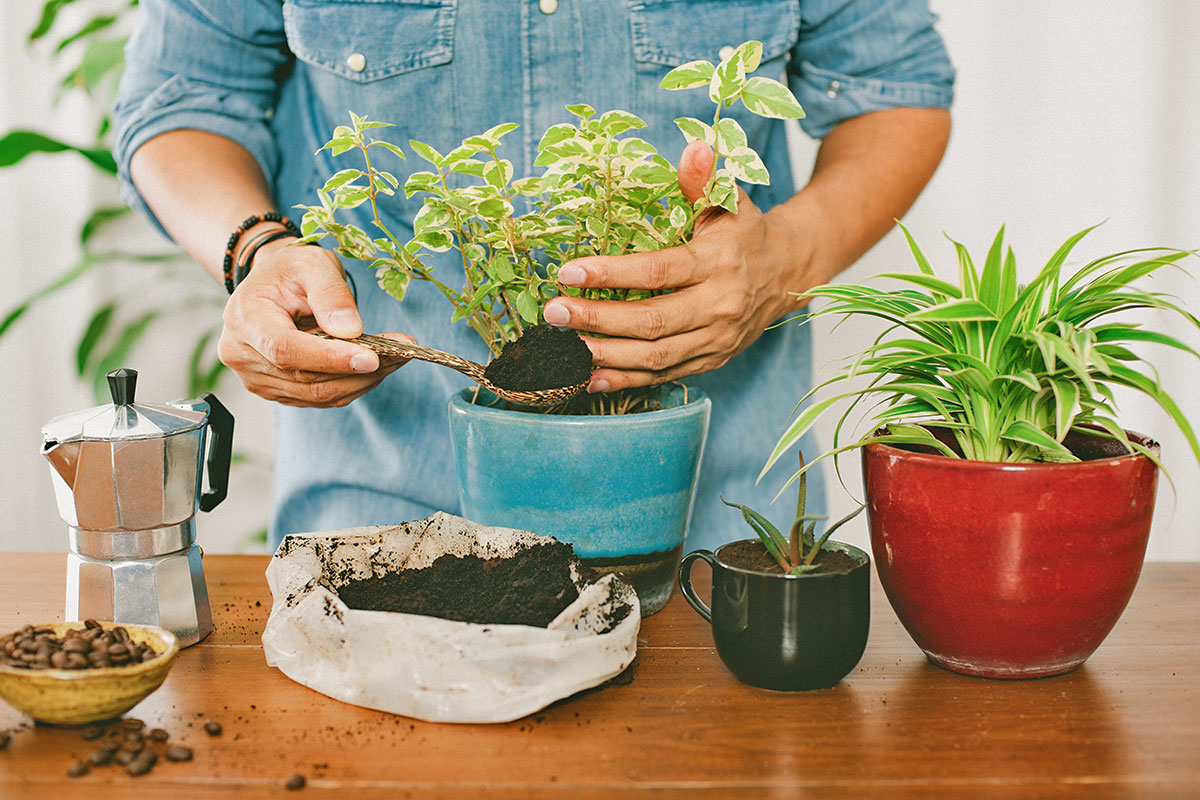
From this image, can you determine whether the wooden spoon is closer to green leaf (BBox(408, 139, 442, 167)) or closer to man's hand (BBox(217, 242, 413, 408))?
man's hand (BBox(217, 242, 413, 408))

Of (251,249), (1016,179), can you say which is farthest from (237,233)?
(1016,179)

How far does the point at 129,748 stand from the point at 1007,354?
67cm

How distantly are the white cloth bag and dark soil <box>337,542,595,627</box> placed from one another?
0.02 metres

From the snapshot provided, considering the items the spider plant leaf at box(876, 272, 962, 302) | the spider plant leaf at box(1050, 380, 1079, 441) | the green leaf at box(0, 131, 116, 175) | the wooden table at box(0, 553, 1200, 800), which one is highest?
the green leaf at box(0, 131, 116, 175)

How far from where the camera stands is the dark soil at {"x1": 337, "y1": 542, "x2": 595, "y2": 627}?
674 millimetres

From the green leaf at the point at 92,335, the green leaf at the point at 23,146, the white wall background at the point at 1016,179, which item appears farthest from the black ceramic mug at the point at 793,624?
the green leaf at the point at 92,335

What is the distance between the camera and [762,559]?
71 cm

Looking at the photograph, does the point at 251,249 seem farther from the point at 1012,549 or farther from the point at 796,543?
the point at 1012,549

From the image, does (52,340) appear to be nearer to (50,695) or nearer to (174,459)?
(174,459)

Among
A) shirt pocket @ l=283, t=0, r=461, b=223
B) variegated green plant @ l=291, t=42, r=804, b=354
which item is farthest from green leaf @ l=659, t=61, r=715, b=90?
shirt pocket @ l=283, t=0, r=461, b=223

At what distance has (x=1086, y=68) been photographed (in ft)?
6.13

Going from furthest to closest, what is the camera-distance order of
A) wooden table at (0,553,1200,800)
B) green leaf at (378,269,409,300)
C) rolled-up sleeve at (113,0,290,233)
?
rolled-up sleeve at (113,0,290,233) → green leaf at (378,269,409,300) → wooden table at (0,553,1200,800)

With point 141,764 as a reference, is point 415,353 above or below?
above

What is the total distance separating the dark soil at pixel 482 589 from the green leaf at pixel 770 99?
0.41 metres
